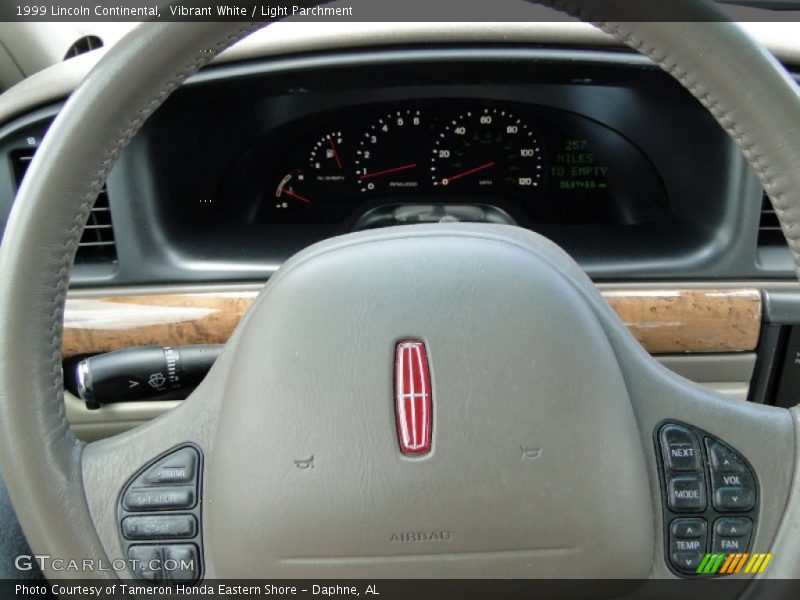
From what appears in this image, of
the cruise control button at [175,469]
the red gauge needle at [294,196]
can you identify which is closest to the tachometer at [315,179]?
the red gauge needle at [294,196]

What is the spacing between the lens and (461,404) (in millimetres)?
852

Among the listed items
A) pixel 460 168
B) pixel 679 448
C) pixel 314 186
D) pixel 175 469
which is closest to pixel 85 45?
pixel 314 186

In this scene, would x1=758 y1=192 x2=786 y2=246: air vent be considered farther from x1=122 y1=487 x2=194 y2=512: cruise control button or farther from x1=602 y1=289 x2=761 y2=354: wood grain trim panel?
x1=122 y1=487 x2=194 y2=512: cruise control button

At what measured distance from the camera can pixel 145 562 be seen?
877 millimetres

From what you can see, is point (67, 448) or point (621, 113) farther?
point (621, 113)

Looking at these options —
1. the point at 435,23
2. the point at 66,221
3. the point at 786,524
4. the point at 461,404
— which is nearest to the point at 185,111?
the point at 435,23

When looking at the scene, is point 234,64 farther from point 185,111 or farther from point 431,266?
point 431,266

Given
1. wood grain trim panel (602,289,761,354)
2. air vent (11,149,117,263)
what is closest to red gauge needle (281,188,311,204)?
air vent (11,149,117,263)

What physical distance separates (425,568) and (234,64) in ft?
3.21

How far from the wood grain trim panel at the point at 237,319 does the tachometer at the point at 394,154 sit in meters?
0.39

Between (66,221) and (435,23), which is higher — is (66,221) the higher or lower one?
the lower one

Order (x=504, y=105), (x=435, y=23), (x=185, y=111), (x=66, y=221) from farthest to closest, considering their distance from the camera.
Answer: (x=504, y=105) < (x=185, y=111) < (x=435, y=23) < (x=66, y=221)

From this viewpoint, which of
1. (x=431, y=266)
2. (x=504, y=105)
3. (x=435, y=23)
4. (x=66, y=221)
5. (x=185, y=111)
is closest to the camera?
(x=66, y=221)

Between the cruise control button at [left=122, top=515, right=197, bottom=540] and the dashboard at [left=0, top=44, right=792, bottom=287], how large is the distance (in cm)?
76
